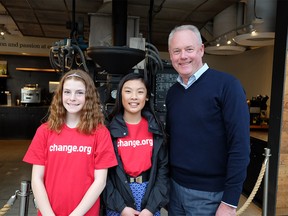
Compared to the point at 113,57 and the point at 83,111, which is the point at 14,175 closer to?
the point at 113,57

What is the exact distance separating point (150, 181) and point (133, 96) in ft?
1.61

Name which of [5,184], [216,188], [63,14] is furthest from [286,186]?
[63,14]

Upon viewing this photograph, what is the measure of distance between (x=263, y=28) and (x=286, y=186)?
2.18 metres

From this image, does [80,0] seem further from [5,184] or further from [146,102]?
[146,102]

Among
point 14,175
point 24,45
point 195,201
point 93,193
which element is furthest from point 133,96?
point 24,45

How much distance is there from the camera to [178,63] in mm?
1493

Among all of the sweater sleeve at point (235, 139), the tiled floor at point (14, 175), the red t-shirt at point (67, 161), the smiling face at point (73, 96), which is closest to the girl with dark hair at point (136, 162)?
the red t-shirt at point (67, 161)

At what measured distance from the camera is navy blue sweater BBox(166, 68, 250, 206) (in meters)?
1.36

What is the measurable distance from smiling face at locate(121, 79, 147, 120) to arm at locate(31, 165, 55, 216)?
1.88 ft

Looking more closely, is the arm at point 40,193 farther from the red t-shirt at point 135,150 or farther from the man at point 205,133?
the man at point 205,133

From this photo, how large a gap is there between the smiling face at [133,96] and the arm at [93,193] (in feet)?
1.24

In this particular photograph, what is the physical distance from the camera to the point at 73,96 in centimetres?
151

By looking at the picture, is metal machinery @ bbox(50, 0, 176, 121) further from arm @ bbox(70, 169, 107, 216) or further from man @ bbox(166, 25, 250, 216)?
arm @ bbox(70, 169, 107, 216)

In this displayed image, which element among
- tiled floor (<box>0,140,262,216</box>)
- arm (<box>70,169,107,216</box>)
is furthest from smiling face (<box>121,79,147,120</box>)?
tiled floor (<box>0,140,262,216</box>)
